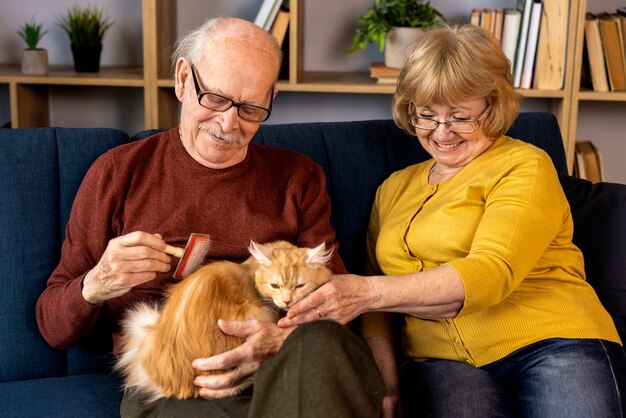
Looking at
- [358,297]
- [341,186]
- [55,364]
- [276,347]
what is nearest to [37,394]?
[55,364]

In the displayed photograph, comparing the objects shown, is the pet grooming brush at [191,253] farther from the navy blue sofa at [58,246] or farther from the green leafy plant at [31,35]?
the green leafy plant at [31,35]

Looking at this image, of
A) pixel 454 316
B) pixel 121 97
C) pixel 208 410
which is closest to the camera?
pixel 208 410

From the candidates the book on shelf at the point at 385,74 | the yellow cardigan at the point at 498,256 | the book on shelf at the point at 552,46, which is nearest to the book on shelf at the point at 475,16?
the book on shelf at the point at 552,46

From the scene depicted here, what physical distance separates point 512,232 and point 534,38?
4.69 ft

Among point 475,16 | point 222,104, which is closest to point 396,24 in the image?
point 475,16

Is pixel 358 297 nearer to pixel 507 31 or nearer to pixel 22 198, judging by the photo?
pixel 22 198

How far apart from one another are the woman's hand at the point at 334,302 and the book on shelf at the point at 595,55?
1732 millimetres

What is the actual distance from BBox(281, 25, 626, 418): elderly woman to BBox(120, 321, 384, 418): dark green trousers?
0.65 ft

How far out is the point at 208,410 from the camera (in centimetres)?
166

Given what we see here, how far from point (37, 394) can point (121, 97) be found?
1741mm

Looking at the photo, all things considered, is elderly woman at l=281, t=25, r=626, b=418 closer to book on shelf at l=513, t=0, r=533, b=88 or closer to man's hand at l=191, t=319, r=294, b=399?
man's hand at l=191, t=319, r=294, b=399

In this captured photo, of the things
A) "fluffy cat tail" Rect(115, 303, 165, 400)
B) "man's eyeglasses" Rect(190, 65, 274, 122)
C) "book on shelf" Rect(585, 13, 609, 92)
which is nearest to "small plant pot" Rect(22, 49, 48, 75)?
"man's eyeglasses" Rect(190, 65, 274, 122)

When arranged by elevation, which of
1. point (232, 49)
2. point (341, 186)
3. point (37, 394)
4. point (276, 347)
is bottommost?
point (37, 394)

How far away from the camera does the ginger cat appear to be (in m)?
1.66
